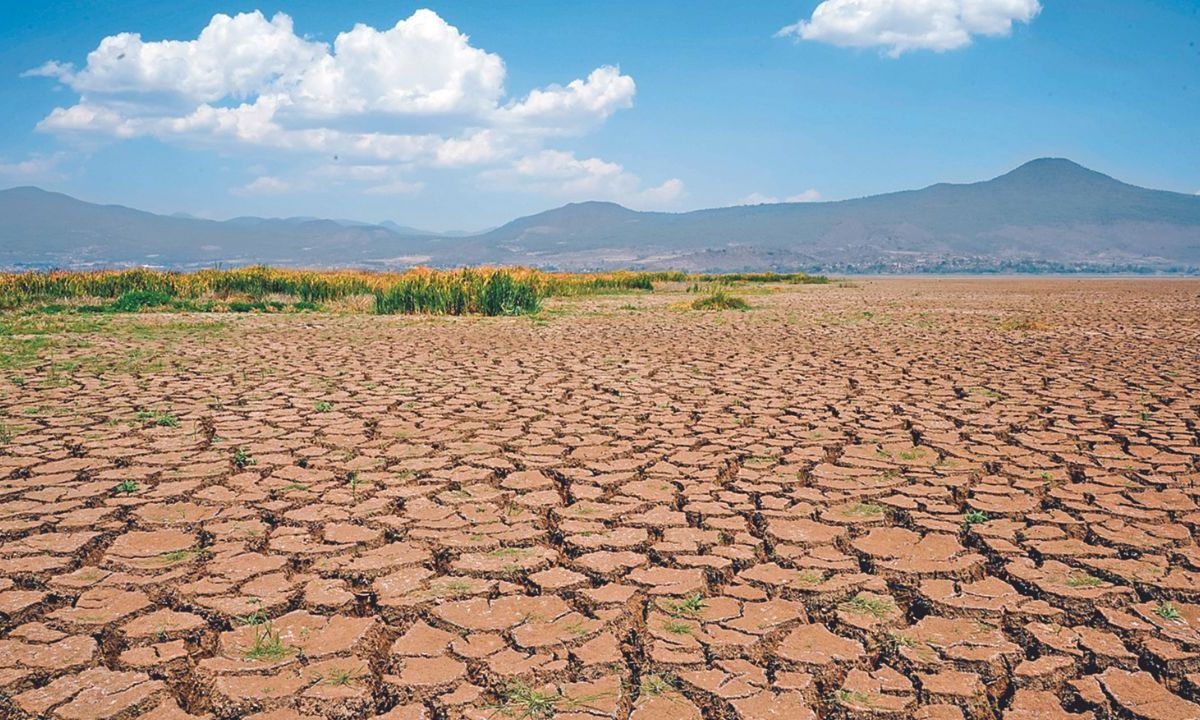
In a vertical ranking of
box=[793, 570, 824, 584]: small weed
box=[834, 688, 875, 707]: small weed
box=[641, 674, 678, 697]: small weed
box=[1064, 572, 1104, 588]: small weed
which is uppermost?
box=[1064, 572, 1104, 588]: small weed

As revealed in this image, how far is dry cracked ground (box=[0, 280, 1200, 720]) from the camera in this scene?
6.93 ft

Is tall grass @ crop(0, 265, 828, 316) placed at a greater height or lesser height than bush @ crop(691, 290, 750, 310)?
greater

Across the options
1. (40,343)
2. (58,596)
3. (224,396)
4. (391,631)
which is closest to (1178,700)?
(391,631)

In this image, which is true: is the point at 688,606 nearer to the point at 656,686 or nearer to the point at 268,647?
the point at 656,686

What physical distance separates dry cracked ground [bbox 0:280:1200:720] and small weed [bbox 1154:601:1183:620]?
0.5 inches

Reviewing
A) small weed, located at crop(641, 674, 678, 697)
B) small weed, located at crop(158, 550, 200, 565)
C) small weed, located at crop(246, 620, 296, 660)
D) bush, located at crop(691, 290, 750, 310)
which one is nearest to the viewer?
small weed, located at crop(641, 674, 678, 697)

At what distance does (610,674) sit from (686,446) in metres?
2.65

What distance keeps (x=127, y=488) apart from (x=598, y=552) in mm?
2301

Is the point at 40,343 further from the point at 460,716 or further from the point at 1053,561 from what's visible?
the point at 1053,561

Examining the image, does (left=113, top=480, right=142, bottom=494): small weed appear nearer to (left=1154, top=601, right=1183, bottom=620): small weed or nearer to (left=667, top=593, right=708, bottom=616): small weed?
(left=667, top=593, right=708, bottom=616): small weed

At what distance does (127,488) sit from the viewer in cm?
377

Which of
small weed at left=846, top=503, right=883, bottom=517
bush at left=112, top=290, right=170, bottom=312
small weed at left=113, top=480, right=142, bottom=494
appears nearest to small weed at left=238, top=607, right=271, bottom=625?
small weed at left=113, top=480, right=142, bottom=494

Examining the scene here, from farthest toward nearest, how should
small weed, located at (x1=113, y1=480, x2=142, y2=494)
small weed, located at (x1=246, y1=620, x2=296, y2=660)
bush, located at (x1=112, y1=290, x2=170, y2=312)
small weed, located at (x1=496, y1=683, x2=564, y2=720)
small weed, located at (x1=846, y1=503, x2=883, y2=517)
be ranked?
bush, located at (x1=112, y1=290, x2=170, y2=312) < small weed, located at (x1=113, y1=480, x2=142, y2=494) < small weed, located at (x1=846, y1=503, x2=883, y2=517) < small weed, located at (x1=246, y1=620, x2=296, y2=660) < small weed, located at (x1=496, y1=683, x2=564, y2=720)

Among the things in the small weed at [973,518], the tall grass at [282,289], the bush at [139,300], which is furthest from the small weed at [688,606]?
the bush at [139,300]
